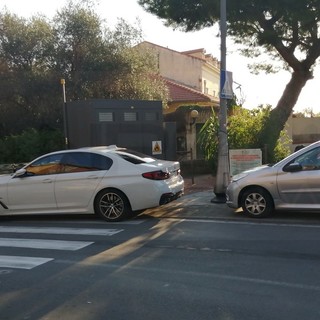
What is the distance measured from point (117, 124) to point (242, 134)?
417 cm

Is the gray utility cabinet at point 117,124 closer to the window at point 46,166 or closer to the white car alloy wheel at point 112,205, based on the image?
the window at point 46,166

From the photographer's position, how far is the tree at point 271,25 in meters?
13.9

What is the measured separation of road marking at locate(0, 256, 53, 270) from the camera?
256 inches

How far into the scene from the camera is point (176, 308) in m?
4.66

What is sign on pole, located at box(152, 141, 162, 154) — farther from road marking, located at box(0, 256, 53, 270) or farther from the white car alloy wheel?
road marking, located at box(0, 256, 53, 270)

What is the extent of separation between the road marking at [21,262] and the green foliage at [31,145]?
10.5 m

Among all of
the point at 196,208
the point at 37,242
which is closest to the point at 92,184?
the point at 37,242

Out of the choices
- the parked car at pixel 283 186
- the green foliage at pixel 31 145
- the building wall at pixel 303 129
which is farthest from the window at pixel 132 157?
the building wall at pixel 303 129

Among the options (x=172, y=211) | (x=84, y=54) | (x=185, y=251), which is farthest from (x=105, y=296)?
(x=84, y=54)

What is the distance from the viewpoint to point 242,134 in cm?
1631

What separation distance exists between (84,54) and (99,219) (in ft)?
35.3

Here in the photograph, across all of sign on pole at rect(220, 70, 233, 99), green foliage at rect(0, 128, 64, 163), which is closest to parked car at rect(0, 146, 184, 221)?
sign on pole at rect(220, 70, 233, 99)

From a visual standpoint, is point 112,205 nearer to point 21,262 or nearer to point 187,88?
point 21,262

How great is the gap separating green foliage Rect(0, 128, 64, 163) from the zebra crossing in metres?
7.82
